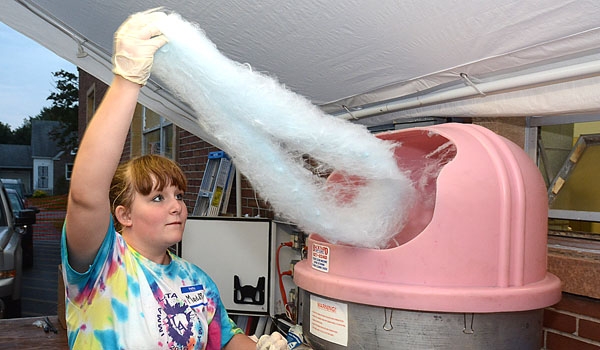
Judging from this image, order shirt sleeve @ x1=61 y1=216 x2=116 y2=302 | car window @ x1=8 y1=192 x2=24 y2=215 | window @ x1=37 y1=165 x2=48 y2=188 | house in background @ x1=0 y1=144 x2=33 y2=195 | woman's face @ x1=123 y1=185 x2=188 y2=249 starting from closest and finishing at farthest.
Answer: shirt sleeve @ x1=61 y1=216 x2=116 y2=302 < woman's face @ x1=123 y1=185 x2=188 y2=249 < car window @ x1=8 y1=192 x2=24 y2=215 < window @ x1=37 y1=165 x2=48 y2=188 < house in background @ x1=0 y1=144 x2=33 y2=195

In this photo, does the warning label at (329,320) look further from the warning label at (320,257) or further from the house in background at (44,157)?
the house in background at (44,157)

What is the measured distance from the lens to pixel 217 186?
4.83 metres

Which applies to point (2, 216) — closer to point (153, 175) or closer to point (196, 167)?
point (196, 167)

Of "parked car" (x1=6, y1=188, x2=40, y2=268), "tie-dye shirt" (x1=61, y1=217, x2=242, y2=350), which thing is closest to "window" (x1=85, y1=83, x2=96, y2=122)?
"parked car" (x1=6, y1=188, x2=40, y2=268)

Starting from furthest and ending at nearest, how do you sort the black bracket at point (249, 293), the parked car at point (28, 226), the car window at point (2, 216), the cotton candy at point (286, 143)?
the parked car at point (28, 226) < the car window at point (2, 216) < the black bracket at point (249, 293) < the cotton candy at point (286, 143)

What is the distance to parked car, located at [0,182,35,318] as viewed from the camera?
620 cm

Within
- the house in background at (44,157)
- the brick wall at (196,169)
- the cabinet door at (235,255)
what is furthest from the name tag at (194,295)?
the house in background at (44,157)

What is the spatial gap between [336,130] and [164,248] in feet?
3.04

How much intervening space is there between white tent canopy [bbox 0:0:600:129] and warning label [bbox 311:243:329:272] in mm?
615

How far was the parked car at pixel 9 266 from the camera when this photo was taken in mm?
6195

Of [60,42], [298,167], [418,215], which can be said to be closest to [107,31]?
[60,42]

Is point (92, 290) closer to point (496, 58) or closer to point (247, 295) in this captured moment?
point (496, 58)

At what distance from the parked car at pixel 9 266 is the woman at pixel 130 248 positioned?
16.8 ft

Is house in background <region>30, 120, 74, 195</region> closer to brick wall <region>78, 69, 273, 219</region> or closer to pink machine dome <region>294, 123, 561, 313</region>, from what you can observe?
brick wall <region>78, 69, 273, 219</region>
